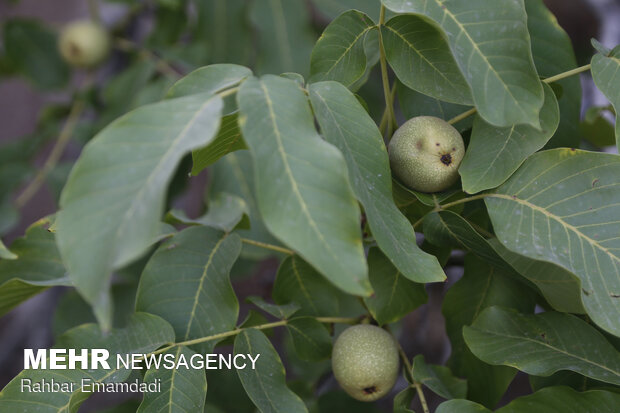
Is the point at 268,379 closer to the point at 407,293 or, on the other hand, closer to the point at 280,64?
A: the point at 407,293

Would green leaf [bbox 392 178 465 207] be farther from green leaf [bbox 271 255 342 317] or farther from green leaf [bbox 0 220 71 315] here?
green leaf [bbox 0 220 71 315]

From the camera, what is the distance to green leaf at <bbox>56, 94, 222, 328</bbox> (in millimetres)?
325

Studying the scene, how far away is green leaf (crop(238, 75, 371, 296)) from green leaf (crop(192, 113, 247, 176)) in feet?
0.21

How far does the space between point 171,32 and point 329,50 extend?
775 millimetres

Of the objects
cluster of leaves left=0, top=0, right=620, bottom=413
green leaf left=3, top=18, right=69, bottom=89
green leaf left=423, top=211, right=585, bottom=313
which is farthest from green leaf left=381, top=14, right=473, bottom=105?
green leaf left=3, top=18, right=69, bottom=89

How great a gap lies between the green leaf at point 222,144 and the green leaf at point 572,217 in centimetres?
22

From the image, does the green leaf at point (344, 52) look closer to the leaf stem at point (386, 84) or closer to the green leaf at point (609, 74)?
the leaf stem at point (386, 84)

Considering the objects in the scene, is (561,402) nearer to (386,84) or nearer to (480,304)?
(480,304)

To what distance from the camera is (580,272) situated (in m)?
0.43

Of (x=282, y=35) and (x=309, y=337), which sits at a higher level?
(x=282, y=35)

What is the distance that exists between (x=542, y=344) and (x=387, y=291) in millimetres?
142

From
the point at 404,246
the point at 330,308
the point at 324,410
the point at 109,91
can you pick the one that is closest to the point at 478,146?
the point at 404,246

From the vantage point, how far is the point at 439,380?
22.1 inches

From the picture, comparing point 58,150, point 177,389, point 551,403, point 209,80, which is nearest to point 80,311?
point 58,150
